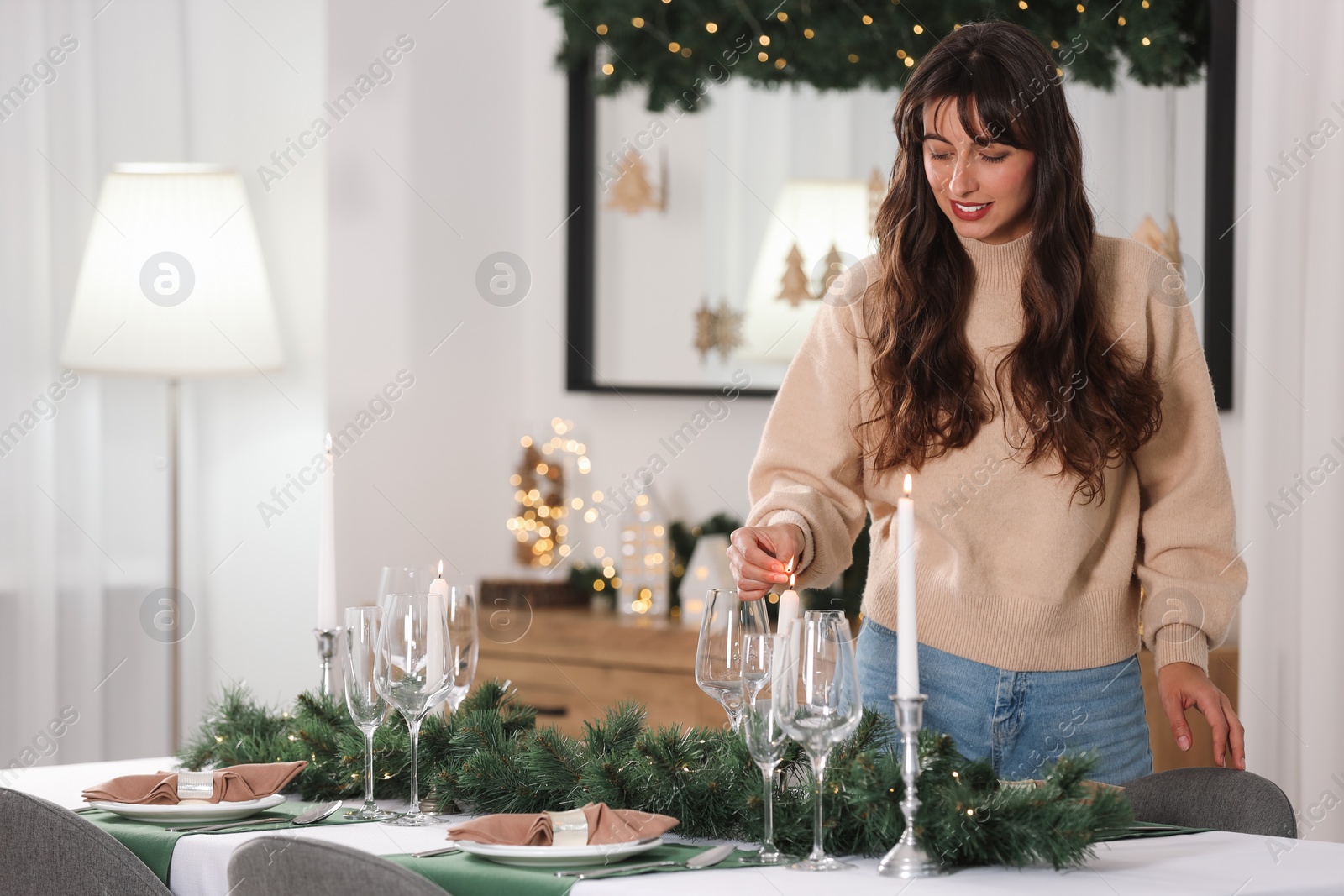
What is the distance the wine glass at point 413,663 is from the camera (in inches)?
56.2

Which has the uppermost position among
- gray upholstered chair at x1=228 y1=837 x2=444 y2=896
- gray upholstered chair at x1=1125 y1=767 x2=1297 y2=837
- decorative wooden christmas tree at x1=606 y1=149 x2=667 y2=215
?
decorative wooden christmas tree at x1=606 y1=149 x2=667 y2=215

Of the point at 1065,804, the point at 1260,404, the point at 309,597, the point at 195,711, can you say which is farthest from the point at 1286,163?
the point at 195,711

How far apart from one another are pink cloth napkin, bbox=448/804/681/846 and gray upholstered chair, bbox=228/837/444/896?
0.64 feet

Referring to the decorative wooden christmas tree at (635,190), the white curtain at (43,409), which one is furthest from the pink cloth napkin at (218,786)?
the decorative wooden christmas tree at (635,190)

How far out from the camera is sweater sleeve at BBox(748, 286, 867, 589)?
6.06ft

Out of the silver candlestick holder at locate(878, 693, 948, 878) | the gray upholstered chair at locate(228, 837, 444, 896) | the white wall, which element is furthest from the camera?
the white wall

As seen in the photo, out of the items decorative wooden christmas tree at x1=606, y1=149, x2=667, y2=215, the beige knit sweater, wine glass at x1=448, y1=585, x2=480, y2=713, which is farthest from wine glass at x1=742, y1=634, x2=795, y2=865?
decorative wooden christmas tree at x1=606, y1=149, x2=667, y2=215

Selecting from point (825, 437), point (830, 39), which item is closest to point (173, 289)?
Answer: point (830, 39)

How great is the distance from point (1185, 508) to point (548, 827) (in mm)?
917

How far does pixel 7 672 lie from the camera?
10.8 ft

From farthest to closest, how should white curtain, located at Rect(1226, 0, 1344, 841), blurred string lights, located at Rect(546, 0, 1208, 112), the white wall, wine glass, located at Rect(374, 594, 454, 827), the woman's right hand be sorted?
the white wall
blurred string lights, located at Rect(546, 0, 1208, 112)
white curtain, located at Rect(1226, 0, 1344, 841)
the woman's right hand
wine glass, located at Rect(374, 594, 454, 827)

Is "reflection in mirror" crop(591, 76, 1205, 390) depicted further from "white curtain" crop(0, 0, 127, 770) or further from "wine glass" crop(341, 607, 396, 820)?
"wine glass" crop(341, 607, 396, 820)

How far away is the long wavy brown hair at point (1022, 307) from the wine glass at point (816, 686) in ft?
2.03

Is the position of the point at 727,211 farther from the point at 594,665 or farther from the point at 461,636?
the point at 461,636
